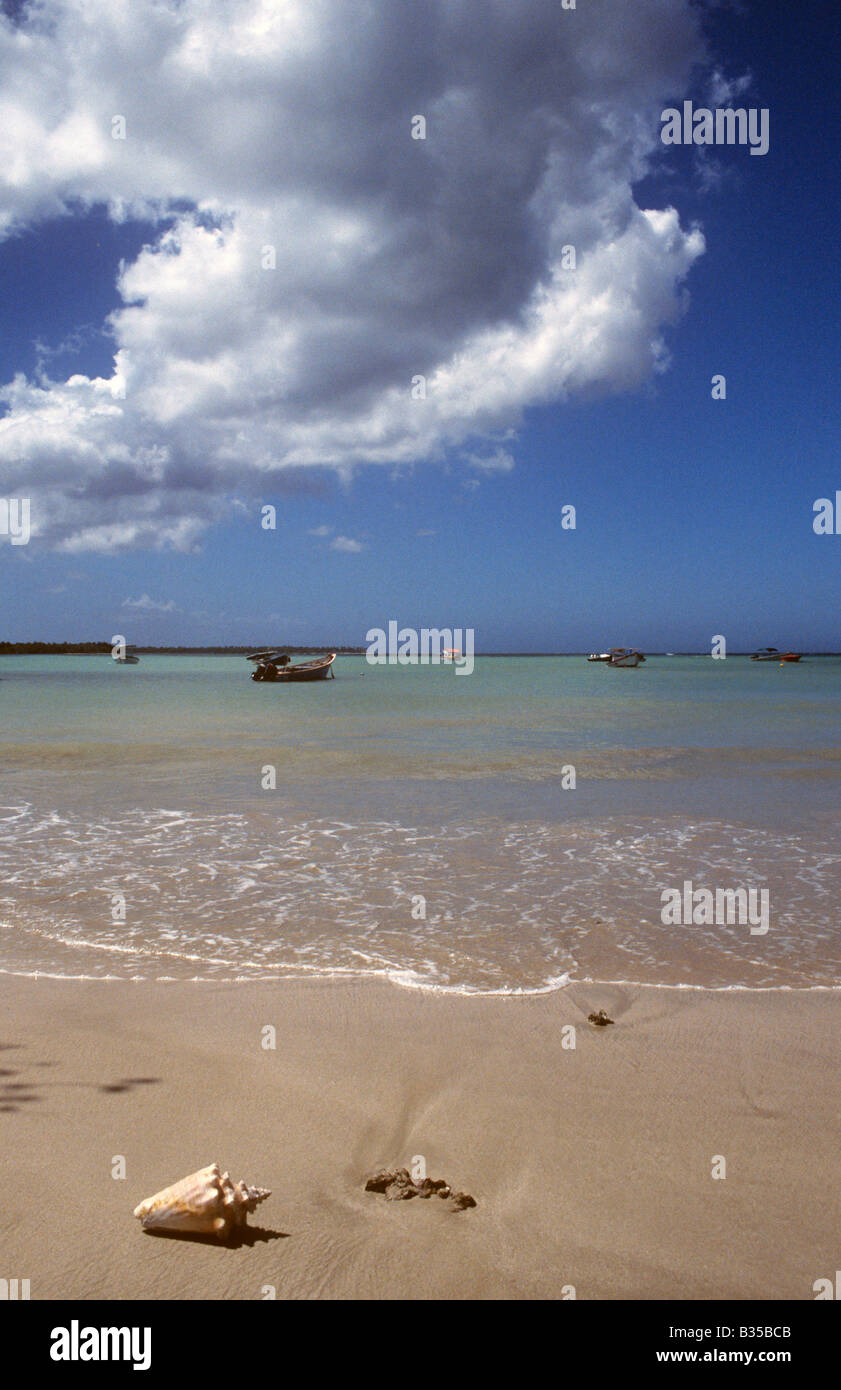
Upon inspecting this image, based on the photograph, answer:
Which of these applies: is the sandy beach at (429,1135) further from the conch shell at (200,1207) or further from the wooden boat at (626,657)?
the wooden boat at (626,657)

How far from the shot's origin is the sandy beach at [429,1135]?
10.8 feet

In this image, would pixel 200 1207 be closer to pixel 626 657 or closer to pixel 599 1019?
pixel 599 1019

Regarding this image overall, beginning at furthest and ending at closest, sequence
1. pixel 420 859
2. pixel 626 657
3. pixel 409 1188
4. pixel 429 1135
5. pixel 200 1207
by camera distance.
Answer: pixel 626 657 → pixel 420 859 → pixel 429 1135 → pixel 409 1188 → pixel 200 1207

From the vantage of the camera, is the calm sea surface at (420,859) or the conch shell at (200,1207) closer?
the conch shell at (200,1207)

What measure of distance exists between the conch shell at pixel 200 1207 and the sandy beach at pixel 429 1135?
8cm

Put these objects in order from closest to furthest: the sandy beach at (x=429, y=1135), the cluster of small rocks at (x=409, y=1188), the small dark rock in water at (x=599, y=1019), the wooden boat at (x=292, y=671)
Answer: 1. the sandy beach at (x=429, y=1135)
2. the cluster of small rocks at (x=409, y=1188)
3. the small dark rock in water at (x=599, y=1019)
4. the wooden boat at (x=292, y=671)

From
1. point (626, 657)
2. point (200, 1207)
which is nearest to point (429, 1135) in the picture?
point (200, 1207)

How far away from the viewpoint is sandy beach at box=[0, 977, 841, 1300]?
130 inches

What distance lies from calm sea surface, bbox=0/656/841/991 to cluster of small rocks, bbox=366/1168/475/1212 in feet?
9.31

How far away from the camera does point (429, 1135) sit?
433 cm

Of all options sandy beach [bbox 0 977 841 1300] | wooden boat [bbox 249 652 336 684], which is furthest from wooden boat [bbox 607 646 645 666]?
sandy beach [bbox 0 977 841 1300]

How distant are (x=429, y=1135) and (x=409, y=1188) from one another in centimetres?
54

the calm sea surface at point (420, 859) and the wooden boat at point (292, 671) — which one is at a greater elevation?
the wooden boat at point (292, 671)

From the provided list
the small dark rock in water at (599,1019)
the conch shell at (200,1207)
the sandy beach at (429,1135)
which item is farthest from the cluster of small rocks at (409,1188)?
the small dark rock in water at (599,1019)
